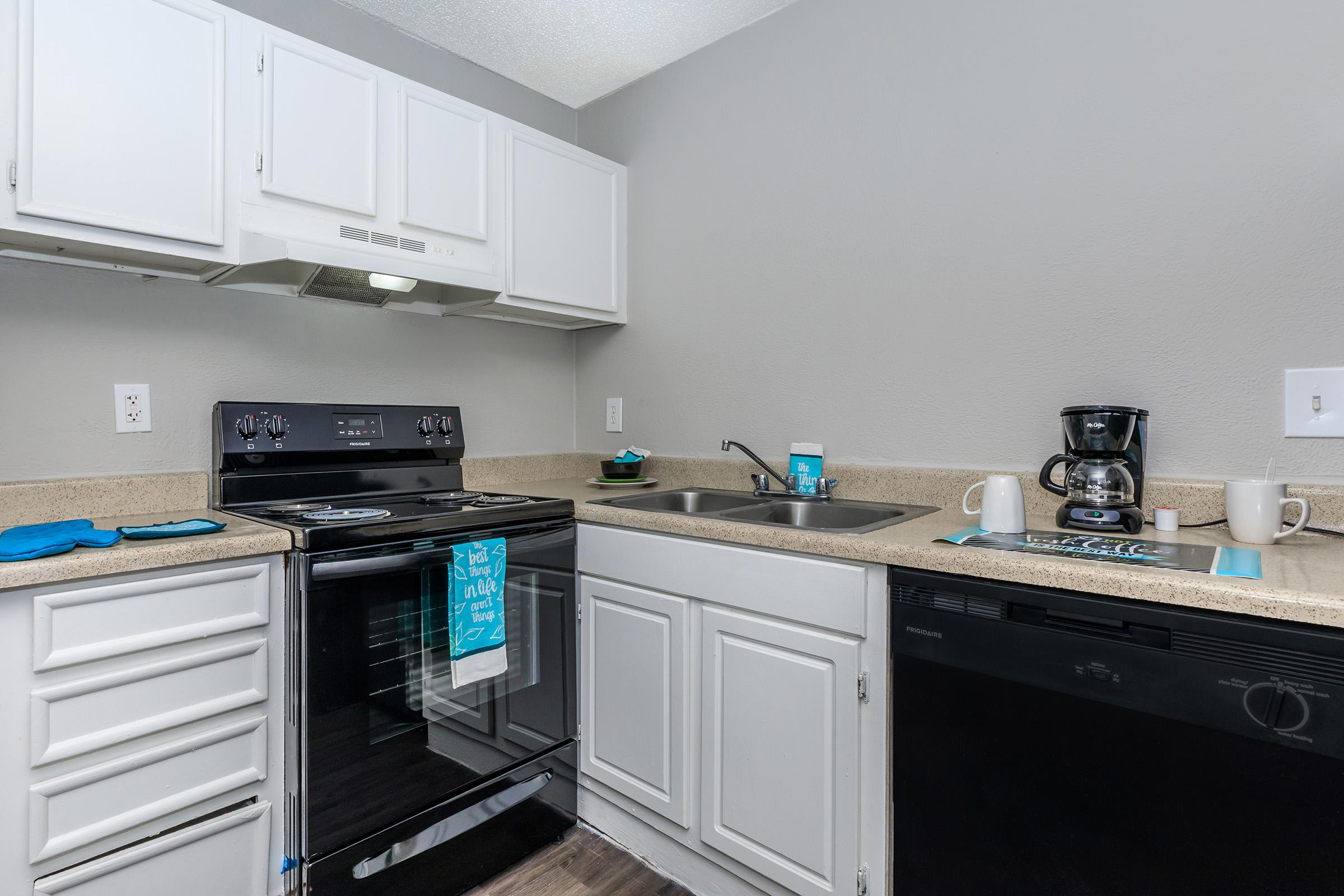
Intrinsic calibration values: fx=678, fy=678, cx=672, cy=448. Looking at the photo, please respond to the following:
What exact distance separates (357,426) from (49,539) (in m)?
0.86

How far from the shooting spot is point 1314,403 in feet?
4.35

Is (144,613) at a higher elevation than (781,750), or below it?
higher

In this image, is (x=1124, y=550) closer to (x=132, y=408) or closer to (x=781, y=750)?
(x=781, y=750)

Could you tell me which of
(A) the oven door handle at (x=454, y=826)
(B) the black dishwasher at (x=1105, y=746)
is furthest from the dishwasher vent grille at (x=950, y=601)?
(A) the oven door handle at (x=454, y=826)

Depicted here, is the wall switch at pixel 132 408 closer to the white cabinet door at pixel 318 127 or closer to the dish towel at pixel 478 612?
the white cabinet door at pixel 318 127

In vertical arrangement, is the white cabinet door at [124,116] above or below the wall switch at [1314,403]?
above

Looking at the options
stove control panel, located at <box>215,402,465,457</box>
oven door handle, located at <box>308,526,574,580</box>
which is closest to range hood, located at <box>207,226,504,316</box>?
stove control panel, located at <box>215,402,465,457</box>

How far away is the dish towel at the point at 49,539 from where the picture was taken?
115 cm

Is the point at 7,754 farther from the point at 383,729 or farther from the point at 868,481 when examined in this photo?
the point at 868,481

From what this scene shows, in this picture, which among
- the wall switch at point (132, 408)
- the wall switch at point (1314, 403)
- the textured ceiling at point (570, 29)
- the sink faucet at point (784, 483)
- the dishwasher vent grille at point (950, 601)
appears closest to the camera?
the dishwasher vent grille at point (950, 601)

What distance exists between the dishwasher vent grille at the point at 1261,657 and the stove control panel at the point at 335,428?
1.96 m

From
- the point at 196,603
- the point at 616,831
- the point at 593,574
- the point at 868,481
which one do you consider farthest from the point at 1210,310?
the point at 196,603

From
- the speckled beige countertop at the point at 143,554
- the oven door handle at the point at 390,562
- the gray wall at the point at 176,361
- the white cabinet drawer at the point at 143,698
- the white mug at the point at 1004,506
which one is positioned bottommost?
the white cabinet drawer at the point at 143,698

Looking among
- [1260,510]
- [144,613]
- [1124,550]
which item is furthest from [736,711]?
[144,613]
